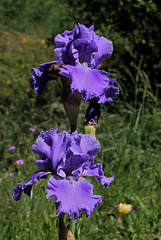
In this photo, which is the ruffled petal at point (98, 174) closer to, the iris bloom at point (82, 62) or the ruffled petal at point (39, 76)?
the iris bloom at point (82, 62)

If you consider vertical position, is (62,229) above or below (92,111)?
below

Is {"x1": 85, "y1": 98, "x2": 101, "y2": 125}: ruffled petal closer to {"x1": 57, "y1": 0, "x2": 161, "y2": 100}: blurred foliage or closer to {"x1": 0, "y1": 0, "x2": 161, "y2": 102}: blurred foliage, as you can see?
{"x1": 0, "y1": 0, "x2": 161, "y2": 102}: blurred foliage

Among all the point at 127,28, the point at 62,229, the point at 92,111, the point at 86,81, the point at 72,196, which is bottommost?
the point at 62,229

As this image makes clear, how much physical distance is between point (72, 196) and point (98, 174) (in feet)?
0.45

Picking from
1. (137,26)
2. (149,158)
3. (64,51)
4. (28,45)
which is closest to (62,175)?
(64,51)

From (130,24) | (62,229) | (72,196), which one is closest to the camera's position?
(72,196)

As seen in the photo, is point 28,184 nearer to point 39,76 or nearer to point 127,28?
point 39,76

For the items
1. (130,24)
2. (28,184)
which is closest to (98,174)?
(28,184)

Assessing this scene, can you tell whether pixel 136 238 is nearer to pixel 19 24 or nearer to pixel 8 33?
pixel 8 33

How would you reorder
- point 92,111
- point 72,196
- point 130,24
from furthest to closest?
point 130,24, point 92,111, point 72,196

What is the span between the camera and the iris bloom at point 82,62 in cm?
97

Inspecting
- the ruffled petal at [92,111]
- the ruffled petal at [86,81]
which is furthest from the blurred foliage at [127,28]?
the ruffled petal at [86,81]

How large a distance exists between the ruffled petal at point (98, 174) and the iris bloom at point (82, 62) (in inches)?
9.6

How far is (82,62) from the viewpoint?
3.52 ft
